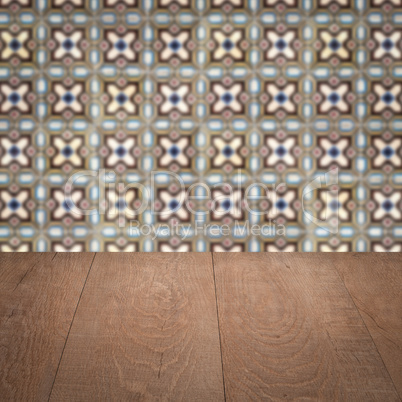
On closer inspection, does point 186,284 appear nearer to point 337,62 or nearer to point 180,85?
point 180,85

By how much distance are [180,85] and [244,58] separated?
0.58 feet

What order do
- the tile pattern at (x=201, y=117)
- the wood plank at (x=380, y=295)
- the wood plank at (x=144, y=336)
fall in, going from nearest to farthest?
the wood plank at (x=144, y=336) < the wood plank at (x=380, y=295) < the tile pattern at (x=201, y=117)

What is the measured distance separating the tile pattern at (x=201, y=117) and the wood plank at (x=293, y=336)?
0.19 meters

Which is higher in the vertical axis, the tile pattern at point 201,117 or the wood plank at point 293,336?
the tile pattern at point 201,117

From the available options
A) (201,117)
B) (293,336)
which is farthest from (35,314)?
(201,117)

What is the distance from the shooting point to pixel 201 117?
4.70 feet

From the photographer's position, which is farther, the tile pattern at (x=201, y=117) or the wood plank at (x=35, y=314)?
the tile pattern at (x=201, y=117)

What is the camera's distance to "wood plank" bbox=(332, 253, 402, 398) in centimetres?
93

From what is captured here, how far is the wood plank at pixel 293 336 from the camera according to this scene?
818mm

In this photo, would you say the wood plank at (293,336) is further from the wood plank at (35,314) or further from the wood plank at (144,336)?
the wood plank at (35,314)

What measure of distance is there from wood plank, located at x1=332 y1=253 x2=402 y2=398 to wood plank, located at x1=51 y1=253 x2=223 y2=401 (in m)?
0.28

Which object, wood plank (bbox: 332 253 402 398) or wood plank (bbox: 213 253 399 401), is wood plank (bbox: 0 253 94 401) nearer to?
wood plank (bbox: 213 253 399 401)

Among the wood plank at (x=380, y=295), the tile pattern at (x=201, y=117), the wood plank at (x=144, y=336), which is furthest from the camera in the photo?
the tile pattern at (x=201, y=117)

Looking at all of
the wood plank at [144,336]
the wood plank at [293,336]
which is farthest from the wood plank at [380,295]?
the wood plank at [144,336]
